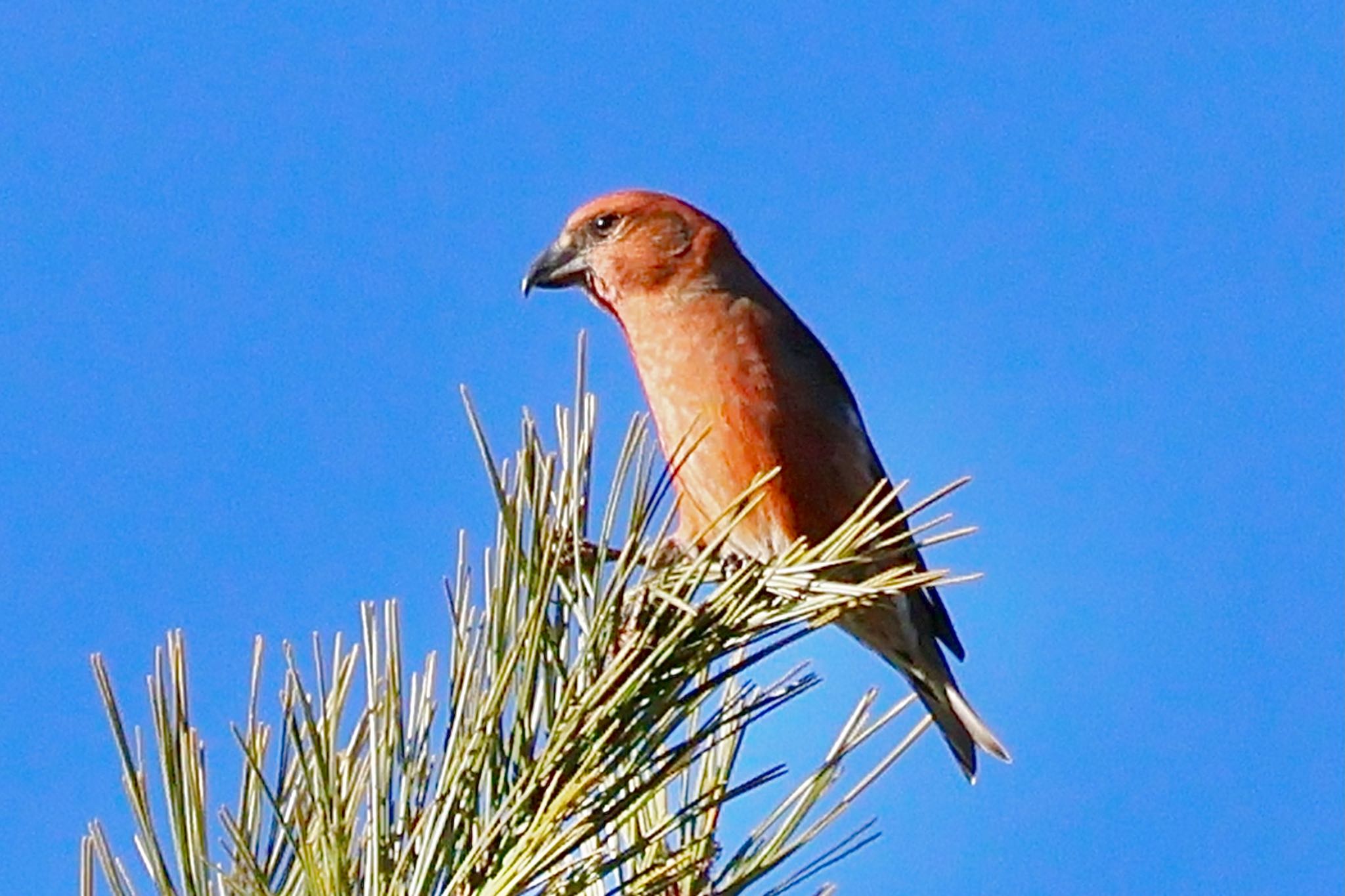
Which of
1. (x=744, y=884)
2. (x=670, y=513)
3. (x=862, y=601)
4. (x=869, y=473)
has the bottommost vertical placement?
(x=744, y=884)

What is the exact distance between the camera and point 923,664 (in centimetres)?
411

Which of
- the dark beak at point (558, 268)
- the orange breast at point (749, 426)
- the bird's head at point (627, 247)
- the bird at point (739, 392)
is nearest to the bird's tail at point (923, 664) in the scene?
the bird at point (739, 392)

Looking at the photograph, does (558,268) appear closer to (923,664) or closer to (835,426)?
(835,426)

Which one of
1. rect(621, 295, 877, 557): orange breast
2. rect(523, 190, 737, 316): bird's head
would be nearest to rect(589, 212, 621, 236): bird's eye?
rect(523, 190, 737, 316): bird's head

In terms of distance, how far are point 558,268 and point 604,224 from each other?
0.16m

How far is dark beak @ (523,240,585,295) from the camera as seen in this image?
440 centimetres

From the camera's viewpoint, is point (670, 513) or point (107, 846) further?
point (670, 513)

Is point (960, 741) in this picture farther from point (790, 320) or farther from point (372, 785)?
point (372, 785)

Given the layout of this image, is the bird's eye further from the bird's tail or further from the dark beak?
the bird's tail

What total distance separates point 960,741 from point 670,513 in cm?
216

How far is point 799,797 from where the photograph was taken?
2027 millimetres

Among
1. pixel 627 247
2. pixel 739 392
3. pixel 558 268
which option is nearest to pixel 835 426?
pixel 739 392

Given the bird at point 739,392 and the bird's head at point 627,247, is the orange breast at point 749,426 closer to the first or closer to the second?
the bird at point 739,392

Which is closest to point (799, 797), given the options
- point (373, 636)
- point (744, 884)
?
point (744, 884)
